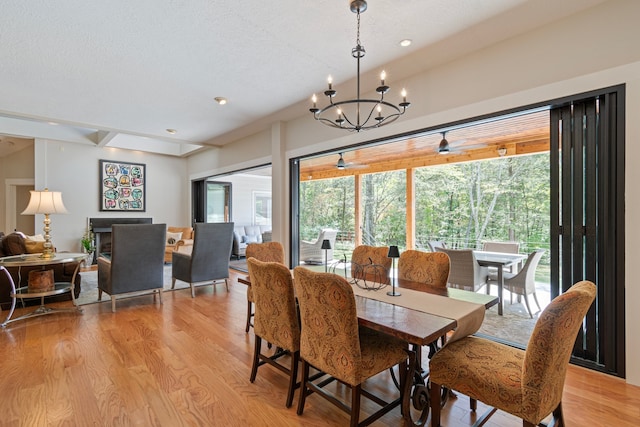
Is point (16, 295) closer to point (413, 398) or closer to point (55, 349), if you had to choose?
point (55, 349)

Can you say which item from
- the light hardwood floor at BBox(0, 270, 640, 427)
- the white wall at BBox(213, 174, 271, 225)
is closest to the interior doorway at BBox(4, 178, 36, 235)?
the white wall at BBox(213, 174, 271, 225)

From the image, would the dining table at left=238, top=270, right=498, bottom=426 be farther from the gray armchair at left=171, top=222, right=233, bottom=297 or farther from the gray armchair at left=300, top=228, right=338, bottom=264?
the gray armchair at left=300, top=228, right=338, bottom=264

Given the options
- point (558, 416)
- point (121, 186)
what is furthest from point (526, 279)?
point (121, 186)

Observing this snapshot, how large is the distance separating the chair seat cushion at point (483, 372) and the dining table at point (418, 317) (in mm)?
97

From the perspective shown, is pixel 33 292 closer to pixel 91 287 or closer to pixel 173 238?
pixel 91 287

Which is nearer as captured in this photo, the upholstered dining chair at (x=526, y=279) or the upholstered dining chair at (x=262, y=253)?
the upholstered dining chair at (x=262, y=253)

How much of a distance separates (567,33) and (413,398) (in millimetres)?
2935

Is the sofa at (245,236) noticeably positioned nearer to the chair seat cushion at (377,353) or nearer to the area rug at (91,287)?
the area rug at (91,287)

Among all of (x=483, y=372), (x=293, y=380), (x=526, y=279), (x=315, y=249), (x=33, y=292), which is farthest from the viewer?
(x=315, y=249)

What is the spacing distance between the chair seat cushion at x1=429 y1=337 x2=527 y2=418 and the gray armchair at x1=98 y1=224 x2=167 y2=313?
12.4ft

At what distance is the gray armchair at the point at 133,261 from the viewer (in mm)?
3961

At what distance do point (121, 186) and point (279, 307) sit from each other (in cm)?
734

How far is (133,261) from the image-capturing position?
4105 millimetres

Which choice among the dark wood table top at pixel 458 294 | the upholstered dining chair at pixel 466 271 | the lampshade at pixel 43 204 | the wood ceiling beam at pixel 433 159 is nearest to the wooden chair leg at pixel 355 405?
the dark wood table top at pixel 458 294
